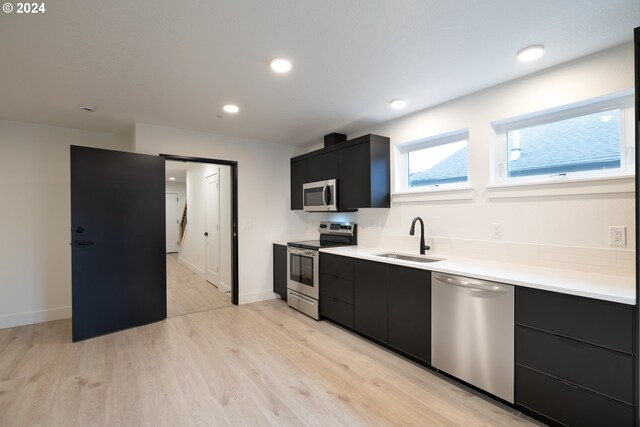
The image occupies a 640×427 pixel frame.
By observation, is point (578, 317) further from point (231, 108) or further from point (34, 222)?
point (34, 222)

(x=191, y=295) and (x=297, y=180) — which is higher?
(x=297, y=180)

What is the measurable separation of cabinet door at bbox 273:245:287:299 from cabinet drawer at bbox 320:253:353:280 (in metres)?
0.92

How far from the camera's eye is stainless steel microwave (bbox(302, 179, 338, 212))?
376 cm

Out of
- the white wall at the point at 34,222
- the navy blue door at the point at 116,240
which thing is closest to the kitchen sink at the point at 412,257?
the navy blue door at the point at 116,240

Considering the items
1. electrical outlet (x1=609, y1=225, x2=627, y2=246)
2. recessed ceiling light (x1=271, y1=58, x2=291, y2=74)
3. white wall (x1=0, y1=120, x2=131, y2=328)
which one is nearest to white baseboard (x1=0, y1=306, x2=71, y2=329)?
white wall (x1=0, y1=120, x2=131, y2=328)

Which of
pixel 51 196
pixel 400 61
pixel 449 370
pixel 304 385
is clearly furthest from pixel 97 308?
pixel 400 61

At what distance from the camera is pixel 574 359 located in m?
1.67

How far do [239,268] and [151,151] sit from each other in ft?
6.24

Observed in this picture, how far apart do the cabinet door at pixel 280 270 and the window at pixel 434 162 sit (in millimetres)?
1945

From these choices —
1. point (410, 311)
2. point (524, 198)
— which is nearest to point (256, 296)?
point (410, 311)

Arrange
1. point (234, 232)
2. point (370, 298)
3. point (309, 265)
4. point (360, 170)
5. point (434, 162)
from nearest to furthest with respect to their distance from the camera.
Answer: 1. point (370, 298)
2. point (434, 162)
3. point (360, 170)
4. point (309, 265)
5. point (234, 232)

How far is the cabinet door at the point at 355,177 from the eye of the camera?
11.1 ft

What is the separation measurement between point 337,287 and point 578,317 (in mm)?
2106

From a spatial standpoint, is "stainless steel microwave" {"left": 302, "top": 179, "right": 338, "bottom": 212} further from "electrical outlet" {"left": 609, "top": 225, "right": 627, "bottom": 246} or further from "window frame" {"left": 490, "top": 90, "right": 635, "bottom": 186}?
"electrical outlet" {"left": 609, "top": 225, "right": 627, "bottom": 246}
